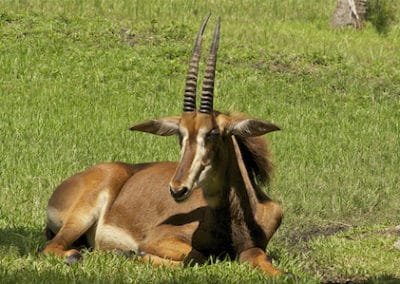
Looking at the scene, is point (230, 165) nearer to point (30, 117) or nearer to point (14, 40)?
point (30, 117)

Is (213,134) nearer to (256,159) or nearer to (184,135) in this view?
(184,135)

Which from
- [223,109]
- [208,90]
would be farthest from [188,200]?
[223,109]

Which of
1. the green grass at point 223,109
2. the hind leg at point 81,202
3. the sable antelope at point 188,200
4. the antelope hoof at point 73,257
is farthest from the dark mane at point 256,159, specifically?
the antelope hoof at point 73,257

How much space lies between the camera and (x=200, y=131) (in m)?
7.46

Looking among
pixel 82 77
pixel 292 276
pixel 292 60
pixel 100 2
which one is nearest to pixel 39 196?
pixel 292 276

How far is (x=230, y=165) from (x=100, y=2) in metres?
17.0

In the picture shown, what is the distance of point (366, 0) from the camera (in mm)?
26188

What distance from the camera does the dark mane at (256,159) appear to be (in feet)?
27.7

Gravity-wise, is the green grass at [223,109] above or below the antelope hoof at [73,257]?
below

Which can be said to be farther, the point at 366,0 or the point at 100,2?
the point at 366,0

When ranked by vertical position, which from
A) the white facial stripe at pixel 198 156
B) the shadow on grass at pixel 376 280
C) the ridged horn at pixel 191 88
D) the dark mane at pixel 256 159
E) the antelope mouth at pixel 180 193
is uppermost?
the ridged horn at pixel 191 88

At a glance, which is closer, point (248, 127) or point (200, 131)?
point (200, 131)

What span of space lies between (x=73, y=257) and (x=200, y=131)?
1.30 metres

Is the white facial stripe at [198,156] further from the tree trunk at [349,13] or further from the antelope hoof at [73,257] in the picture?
the tree trunk at [349,13]
